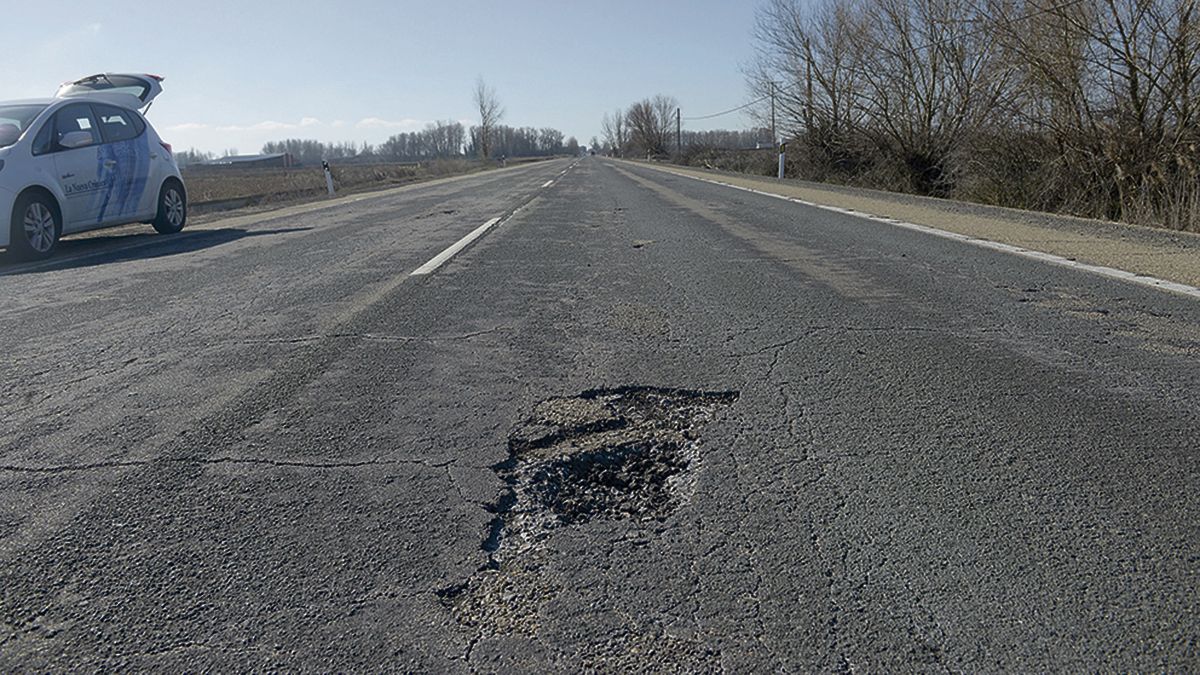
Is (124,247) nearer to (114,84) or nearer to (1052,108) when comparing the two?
(114,84)

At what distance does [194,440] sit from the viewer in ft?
8.77

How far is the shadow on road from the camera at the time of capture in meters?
7.20

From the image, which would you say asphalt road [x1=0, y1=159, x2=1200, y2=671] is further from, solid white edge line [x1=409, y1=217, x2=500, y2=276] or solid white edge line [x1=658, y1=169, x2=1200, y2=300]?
solid white edge line [x1=409, y1=217, x2=500, y2=276]

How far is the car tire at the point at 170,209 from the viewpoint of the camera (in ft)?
32.2

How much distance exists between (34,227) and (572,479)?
7839mm

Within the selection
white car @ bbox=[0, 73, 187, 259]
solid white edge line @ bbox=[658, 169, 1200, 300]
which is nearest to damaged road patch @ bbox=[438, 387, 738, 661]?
solid white edge line @ bbox=[658, 169, 1200, 300]

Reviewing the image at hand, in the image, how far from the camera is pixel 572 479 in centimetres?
239

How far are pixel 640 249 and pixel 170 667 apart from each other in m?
6.39

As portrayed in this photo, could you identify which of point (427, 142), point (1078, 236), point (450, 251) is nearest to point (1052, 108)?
point (1078, 236)

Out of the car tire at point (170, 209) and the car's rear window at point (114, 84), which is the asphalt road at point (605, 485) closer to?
the car tire at point (170, 209)

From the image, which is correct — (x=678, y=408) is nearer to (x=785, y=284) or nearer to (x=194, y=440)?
(x=194, y=440)

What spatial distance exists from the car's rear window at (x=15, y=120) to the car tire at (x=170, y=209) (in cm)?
179

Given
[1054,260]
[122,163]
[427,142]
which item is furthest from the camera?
[427,142]

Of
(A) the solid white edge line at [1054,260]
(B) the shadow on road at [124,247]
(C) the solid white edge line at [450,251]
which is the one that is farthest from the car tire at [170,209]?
(A) the solid white edge line at [1054,260]
